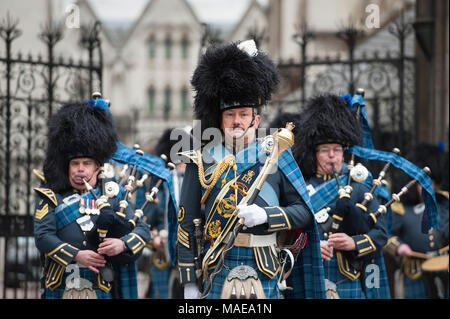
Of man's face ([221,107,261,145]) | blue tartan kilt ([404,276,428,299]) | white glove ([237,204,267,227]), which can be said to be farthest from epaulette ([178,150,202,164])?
blue tartan kilt ([404,276,428,299])

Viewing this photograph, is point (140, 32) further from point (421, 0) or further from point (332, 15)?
point (421, 0)

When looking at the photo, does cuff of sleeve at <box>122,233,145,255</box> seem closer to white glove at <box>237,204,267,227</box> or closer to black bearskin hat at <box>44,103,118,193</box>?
black bearskin hat at <box>44,103,118,193</box>

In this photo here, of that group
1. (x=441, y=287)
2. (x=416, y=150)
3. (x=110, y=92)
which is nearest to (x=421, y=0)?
(x=416, y=150)

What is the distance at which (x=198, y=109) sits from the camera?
17.3ft

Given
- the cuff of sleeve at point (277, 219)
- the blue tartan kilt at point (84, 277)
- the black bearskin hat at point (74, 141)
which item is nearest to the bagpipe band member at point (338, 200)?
the cuff of sleeve at point (277, 219)

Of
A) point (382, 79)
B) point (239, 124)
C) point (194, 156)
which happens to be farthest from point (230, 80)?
point (382, 79)

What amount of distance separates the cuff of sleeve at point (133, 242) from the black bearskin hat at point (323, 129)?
1.39 meters

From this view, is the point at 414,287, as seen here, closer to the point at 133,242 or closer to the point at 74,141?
the point at 133,242

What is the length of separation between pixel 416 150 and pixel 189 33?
41.6m

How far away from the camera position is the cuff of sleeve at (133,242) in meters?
6.02

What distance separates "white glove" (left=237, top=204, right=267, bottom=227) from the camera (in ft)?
15.4

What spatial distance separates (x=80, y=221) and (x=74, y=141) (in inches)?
23.6

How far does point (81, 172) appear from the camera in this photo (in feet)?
20.0

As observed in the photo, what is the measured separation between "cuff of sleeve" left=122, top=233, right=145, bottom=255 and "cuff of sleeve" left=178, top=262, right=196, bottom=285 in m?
1.09
